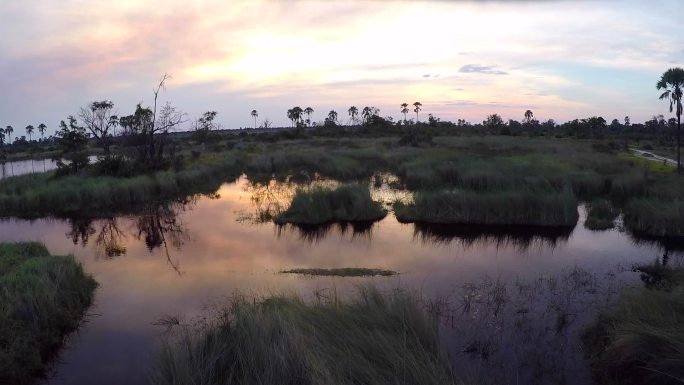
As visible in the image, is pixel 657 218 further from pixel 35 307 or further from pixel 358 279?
pixel 35 307

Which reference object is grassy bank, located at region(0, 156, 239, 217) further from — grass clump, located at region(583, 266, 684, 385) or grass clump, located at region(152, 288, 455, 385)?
grass clump, located at region(583, 266, 684, 385)

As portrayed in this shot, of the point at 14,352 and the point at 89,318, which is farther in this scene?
the point at 89,318

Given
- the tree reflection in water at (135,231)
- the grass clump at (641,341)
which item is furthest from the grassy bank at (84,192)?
the grass clump at (641,341)

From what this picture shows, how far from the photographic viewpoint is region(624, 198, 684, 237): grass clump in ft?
46.2

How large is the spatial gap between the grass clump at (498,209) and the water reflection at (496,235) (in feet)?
0.98

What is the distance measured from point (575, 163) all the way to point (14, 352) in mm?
26050

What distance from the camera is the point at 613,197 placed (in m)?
19.7

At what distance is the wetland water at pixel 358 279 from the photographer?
23.9 ft

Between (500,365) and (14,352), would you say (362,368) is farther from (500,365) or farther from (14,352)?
(14,352)

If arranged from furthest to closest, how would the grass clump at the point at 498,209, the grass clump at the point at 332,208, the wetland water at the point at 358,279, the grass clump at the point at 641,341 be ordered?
the grass clump at the point at 332,208 < the grass clump at the point at 498,209 < the wetland water at the point at 358,279 < the grass clump at the point at 641,341

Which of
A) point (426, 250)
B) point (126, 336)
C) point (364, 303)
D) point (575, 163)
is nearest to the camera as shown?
point (364, 303)

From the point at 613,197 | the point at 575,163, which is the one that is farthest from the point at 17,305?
the point at 575,163

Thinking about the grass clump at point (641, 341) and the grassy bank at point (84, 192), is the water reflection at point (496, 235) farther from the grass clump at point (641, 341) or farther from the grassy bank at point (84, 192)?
the grassy bank at point (84, 192)

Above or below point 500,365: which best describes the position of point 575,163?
above
